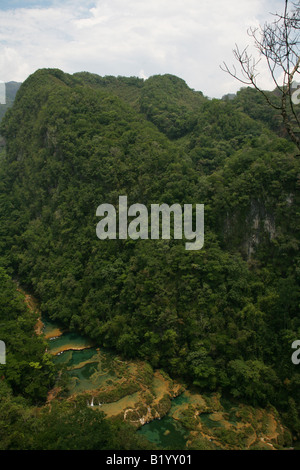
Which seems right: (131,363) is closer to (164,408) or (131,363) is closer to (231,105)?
(164,408)

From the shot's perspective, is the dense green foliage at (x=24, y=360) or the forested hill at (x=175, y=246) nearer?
the dense green foliage at (x=24, y=360)

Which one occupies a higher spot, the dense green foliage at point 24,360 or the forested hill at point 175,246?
the forested hill at point 175,246

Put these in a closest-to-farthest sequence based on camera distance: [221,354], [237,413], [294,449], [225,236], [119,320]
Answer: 1. [294,449]
2. [237,413]
3. [221,354]
4. [119,320]
5. [225,236]

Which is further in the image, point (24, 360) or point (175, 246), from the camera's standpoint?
point (175, 246)

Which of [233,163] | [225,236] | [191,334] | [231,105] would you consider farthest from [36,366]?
[231,105]

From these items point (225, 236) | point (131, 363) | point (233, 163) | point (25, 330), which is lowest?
point (131, 363)

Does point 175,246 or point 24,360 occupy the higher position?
point 175,246

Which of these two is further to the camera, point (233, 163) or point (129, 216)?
point (129, 216)

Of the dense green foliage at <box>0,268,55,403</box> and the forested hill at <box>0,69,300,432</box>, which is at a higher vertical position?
the forested hill at <box>0,69,300,432</box>
